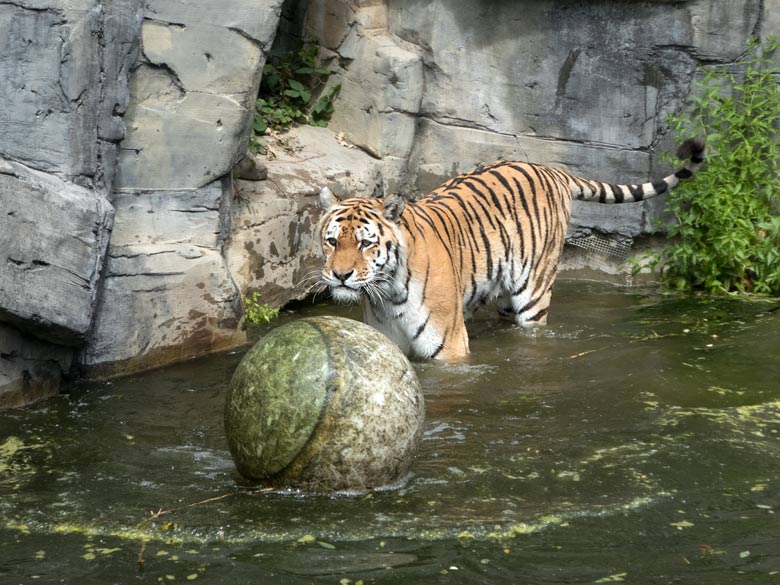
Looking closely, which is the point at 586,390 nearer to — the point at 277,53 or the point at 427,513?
the point at 427,513

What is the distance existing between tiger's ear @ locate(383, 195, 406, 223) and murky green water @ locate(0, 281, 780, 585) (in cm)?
94

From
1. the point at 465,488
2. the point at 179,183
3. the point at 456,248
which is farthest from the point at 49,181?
the point at 465,488

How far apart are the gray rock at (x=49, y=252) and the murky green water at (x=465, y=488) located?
0.51 m

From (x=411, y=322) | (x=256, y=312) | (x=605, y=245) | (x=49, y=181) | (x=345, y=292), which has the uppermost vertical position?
(x=49, y=181)

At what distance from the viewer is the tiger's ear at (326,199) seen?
21.3 feet

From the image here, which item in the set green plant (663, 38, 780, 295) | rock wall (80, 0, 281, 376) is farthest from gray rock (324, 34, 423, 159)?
green plant (663, 38, 780, 295)

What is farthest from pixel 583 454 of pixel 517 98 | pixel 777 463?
pixel 517 98

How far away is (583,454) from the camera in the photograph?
4.99 metres

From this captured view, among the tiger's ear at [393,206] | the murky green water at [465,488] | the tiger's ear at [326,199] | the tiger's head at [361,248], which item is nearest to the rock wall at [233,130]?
the murky green water at [465,488]

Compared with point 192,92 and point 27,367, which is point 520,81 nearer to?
point 192,92

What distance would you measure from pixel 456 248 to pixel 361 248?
0.96 meters

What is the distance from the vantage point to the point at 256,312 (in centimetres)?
779

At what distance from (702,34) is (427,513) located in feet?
18.8

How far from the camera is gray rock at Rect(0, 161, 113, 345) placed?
556 cm
